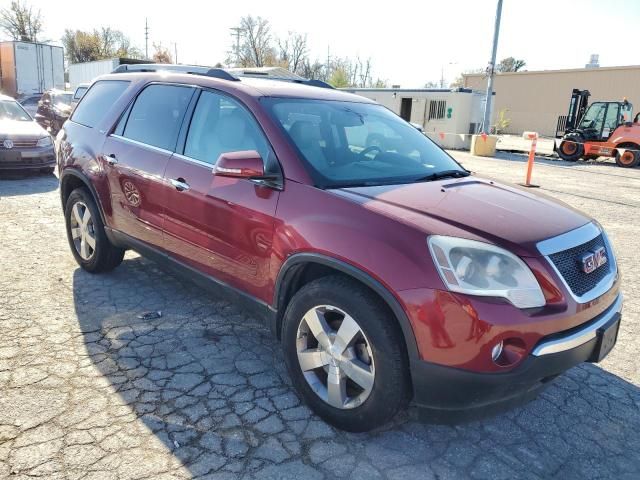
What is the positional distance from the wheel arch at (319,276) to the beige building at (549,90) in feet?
137

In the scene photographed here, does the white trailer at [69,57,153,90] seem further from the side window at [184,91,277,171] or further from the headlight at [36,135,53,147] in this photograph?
the side window at [184,91,277,171]

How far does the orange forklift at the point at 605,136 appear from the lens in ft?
60.8

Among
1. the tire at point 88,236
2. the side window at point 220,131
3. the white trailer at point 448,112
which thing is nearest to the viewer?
the side window at point 220,131

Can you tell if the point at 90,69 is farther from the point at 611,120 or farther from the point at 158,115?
the point at 158,115

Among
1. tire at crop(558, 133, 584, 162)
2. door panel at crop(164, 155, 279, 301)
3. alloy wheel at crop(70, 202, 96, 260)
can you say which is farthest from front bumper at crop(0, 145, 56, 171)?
tire at crop(558, 133, 584, 162)

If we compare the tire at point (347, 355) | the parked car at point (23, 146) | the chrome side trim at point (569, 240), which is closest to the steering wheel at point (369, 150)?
the tire at point (347, 355)

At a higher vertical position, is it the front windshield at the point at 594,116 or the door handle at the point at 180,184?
the front windshield at the point at 594,116

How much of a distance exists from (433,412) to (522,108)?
4600cm

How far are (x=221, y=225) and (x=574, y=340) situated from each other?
2.03 metres

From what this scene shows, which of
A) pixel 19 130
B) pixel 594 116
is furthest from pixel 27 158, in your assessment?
pixel 594 116

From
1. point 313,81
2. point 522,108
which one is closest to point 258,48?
point 522,108

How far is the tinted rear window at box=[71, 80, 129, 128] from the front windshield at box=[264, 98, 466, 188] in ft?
6.41

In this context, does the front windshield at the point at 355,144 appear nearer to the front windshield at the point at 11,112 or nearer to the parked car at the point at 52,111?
the front windshield at the point at 11,112

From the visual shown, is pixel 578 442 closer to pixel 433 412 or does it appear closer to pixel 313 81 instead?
pixel 433 412
